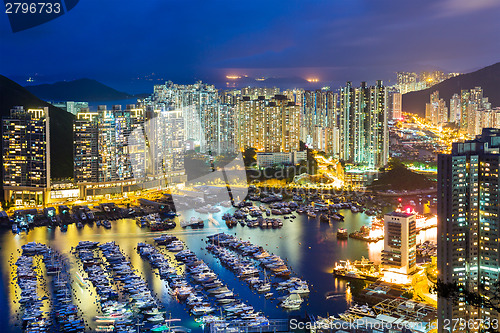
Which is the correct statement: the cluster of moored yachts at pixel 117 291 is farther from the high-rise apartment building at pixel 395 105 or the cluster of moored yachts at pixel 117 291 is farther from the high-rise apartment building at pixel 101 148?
the high-rise apartment building at pixel 395 105

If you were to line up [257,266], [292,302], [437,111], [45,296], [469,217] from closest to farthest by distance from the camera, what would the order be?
1. [469,217]
2. [292,302]
3. [45,296]
4. [257,266]
5. [437,111]

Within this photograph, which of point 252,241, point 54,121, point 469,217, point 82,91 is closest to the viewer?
point 469,217

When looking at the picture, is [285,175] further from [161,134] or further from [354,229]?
[354,229]

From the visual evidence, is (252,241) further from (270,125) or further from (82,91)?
(82,91)

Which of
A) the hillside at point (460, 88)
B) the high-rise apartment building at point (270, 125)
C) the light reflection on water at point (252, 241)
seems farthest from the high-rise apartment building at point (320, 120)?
the hillside at point (460, 88)

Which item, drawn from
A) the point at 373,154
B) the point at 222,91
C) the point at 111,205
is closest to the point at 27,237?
the point at 111,205

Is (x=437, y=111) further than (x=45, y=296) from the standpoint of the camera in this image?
Yes

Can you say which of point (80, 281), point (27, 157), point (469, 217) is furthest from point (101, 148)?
point (469, 217)
